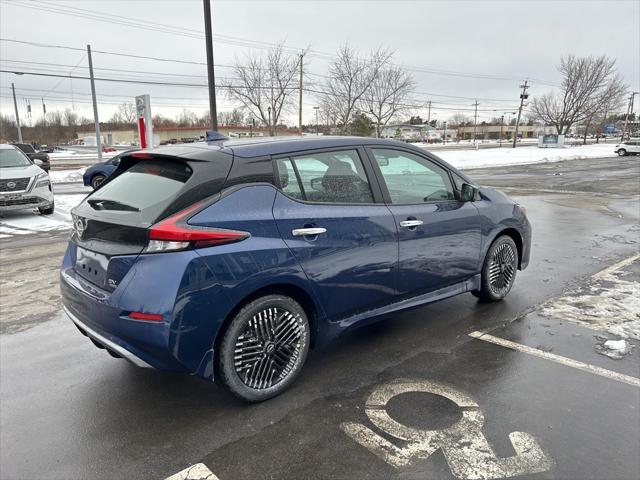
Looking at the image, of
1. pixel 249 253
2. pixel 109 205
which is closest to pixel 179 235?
pixel 249 253

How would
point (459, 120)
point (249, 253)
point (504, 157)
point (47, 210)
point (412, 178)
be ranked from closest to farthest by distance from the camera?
1. point (249, 253)
2. point (412, 178)
3. point (47, 210)
4. point (504, 157)
5. point (459, 120)

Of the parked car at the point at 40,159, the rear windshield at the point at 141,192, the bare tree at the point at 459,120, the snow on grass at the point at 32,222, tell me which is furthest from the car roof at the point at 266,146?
the bare tree at the point at 459,120

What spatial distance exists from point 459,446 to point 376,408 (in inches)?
22.8

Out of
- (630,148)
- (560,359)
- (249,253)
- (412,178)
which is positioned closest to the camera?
(249,253)

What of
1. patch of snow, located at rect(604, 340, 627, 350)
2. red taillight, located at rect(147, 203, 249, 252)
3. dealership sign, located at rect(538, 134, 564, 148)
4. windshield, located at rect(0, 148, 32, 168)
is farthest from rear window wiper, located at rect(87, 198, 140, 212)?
dealership sign, located at rect(538, 134, 564, 148)

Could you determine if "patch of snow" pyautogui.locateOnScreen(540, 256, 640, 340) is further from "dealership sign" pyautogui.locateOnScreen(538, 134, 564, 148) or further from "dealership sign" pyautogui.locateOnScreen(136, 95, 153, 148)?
"dealership sign" pyautogui.locateOnScreen(538, 134, 564, 148)

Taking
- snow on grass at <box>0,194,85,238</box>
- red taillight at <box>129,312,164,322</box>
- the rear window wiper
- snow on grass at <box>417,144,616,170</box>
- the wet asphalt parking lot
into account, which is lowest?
snow on grass at <box>417,144,616,170</box>

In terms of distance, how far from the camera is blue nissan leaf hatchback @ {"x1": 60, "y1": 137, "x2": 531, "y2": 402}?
2674 mm

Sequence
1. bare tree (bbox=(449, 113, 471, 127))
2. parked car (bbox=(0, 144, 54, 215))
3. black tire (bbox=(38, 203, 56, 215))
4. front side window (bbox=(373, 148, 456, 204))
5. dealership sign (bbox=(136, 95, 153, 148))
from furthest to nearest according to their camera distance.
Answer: bare tree (bbox=(449, 113, 471, 127)) < dealership sign (bbox=(136, 95, 153, 148)) < black tire (bbox=(38, 203, 56, 215)) < parked car (bbox=(0, 144, 54, 215)) < front side window (bbox=(373, 148, 456, 204))

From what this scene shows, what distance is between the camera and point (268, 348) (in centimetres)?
306

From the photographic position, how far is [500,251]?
4.84 metres

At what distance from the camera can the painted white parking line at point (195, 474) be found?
7.95 ft

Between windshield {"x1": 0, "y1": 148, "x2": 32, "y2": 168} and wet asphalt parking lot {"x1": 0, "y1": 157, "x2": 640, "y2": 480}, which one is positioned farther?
windshield {"x1": 0, "y1": 148, "x2": 32, "y2": 168}

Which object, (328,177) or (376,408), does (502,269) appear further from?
(376,408)
